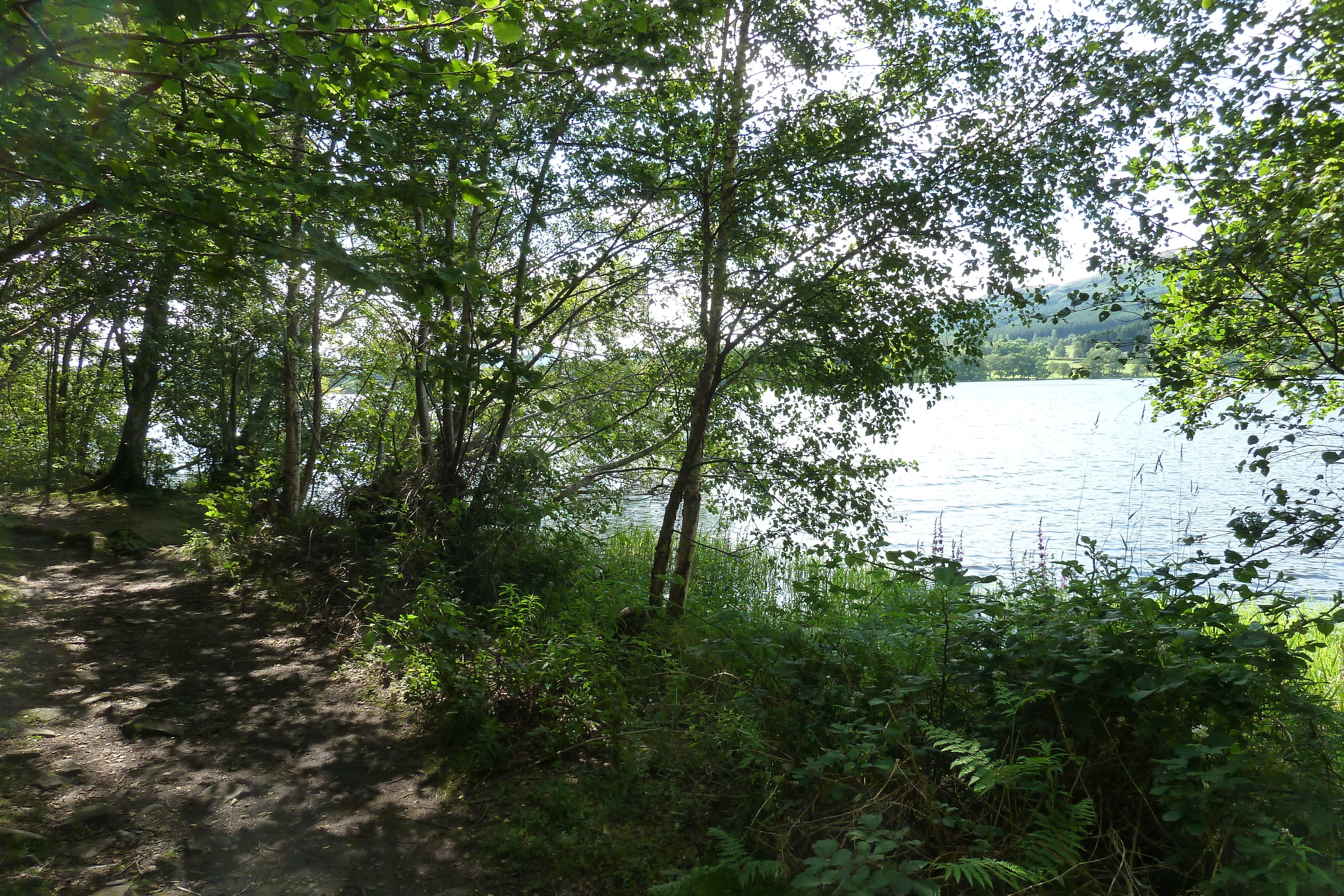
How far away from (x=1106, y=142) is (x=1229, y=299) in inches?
60.8

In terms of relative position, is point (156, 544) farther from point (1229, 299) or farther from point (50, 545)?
point (1229, 299)

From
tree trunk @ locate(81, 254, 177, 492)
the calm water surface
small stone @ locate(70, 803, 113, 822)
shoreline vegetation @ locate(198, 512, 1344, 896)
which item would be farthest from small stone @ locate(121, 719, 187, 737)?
tree trunk @ locate(81, 254, 177, 492)

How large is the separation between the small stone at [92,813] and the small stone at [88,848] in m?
0.23

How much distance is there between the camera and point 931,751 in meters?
3.06

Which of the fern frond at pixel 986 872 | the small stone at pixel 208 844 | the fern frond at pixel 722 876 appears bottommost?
the small stone at pixel 208 844

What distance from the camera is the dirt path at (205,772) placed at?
3.42 m

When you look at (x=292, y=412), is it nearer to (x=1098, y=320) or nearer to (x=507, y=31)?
(x=507, y=31)

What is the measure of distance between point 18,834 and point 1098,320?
6.98 metres

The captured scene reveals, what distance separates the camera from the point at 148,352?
11688 mm

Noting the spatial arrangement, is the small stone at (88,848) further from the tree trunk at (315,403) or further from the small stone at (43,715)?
the tree trunk at (315,403)

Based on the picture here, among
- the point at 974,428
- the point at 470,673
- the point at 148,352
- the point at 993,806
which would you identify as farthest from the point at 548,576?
the point at 974,428

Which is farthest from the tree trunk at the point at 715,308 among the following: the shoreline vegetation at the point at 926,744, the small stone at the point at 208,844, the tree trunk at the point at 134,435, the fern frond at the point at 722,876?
the tree trunk at the point at 134,435

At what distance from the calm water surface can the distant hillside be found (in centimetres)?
60

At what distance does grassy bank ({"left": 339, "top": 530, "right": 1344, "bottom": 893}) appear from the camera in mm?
2520
